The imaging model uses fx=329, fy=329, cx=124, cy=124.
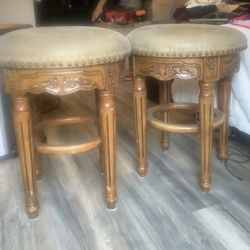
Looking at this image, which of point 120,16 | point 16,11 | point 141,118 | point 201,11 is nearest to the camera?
point 141,118

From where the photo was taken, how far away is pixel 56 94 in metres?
0.88

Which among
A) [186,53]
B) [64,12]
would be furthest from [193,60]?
[64,12]

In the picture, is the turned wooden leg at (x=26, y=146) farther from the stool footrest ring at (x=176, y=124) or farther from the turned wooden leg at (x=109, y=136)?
the stool footrest ring at (x=176, y=124)

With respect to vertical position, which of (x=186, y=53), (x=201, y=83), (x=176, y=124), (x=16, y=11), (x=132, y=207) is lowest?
(x=132, y=207)

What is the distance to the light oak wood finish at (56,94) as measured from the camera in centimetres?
87

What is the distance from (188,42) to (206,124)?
274 mm

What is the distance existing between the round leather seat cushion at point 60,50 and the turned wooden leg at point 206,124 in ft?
0.95

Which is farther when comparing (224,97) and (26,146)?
(224,97)

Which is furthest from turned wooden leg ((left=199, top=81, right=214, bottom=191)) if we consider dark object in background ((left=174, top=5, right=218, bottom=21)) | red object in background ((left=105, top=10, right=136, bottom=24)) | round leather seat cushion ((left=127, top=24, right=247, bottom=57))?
red object in background ((left=105, top=10, right=136, bottom=24))

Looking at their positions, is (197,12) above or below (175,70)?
above

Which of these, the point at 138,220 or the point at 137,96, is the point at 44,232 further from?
the point at 137,96

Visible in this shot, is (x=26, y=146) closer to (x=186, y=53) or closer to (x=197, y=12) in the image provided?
(x=186, y=53)

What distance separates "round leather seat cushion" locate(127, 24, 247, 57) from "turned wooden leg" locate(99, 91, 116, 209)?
0.64 ft

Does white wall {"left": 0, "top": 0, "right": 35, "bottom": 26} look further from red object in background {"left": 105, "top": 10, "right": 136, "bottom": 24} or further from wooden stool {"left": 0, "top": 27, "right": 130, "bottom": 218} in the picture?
wooden stool {"left": 0, "top": 27, "right": 130, "bottom": 218}
